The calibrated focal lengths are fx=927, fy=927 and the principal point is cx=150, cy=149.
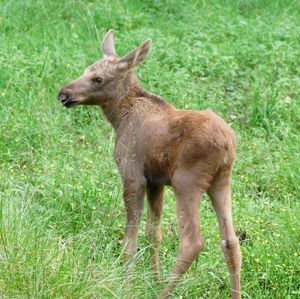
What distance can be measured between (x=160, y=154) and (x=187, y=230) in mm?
663

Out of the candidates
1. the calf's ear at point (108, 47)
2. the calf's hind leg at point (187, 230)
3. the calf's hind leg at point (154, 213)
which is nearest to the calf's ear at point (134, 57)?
the calf's ear at point (108, 47)

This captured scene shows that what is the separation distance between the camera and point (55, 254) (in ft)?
21.0

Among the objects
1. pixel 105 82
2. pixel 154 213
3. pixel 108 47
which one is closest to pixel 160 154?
pixel 154 213

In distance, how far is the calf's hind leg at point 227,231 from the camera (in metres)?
7.10

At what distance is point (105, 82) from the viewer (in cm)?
801

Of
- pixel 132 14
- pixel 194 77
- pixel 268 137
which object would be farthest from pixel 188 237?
pixel 132 14

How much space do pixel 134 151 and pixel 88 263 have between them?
1387 mm

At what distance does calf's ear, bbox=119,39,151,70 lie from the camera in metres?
7.99

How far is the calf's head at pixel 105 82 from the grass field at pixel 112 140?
809 mm

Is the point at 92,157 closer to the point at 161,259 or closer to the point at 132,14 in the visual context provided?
the point at 161,259

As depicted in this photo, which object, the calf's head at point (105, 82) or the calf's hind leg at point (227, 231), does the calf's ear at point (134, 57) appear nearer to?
the calf's head at point (105, 82)

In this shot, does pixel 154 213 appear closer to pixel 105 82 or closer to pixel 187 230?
pixel 187 230

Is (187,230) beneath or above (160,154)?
beneath

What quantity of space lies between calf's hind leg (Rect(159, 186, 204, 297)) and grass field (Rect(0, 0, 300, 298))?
141 millimetres
